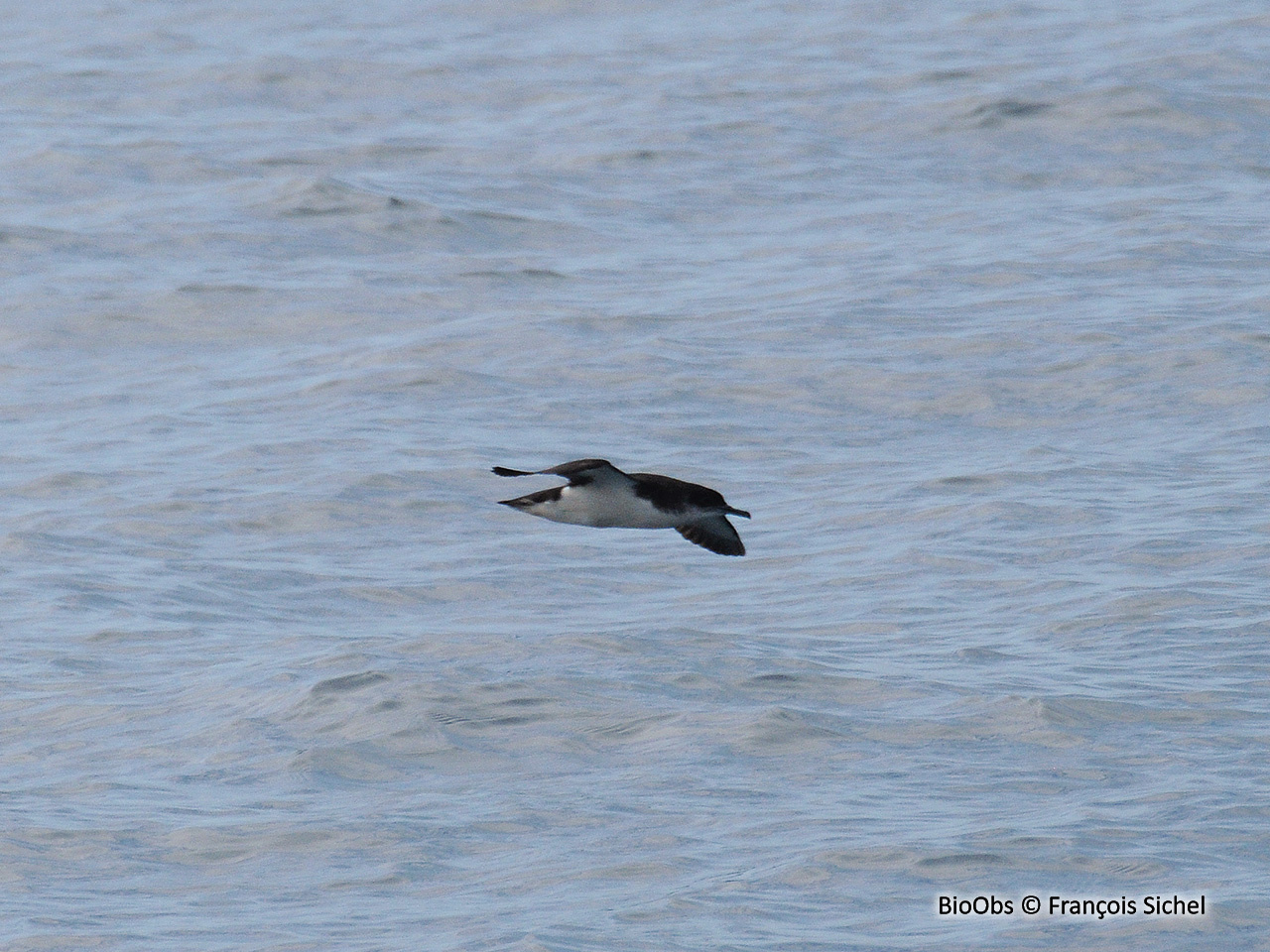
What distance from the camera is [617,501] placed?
12.8 m

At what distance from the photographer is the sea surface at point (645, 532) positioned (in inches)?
543

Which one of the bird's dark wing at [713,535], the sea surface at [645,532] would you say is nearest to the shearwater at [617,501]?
the bird's dark wing at [713,535]

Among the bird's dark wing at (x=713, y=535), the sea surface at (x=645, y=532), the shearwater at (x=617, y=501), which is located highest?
the shearwater at (x=617, y=501)

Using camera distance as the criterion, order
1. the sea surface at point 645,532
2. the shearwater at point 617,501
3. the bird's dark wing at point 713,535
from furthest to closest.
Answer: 1. the bird's dark wing at point 713,535
2. the sea surface at point 645,532
3. the shearwater at point 617,501

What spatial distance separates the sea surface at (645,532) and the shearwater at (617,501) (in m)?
2.16

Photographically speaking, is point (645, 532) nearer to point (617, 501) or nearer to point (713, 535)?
point (713, 535)

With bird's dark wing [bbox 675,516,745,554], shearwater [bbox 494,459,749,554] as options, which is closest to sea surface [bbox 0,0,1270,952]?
bird's dark wing [bbox 675,516,745,554]

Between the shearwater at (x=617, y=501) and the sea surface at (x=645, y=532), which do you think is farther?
the sea surface at (x=645, y=532)

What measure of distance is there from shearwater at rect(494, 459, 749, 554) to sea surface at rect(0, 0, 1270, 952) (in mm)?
2164

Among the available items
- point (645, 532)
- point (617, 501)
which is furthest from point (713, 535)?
point (645, 532)

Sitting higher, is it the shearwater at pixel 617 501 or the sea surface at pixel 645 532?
the shearwater at pixel 617 501

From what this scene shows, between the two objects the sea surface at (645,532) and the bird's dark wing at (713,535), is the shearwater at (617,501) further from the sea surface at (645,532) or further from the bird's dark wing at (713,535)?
the sea surface at (645,532)

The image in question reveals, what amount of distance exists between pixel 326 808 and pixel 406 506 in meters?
6.01

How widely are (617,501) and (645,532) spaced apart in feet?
25.4
